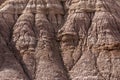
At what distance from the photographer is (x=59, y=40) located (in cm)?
5516

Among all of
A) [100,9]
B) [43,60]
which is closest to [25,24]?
[43,60]

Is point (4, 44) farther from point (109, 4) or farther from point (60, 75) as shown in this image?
point (109, 4)

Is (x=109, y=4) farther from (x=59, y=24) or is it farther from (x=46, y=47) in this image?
(x=46, y=47)

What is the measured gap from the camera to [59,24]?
56.8 meters

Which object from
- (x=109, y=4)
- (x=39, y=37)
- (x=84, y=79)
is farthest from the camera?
(x=109, y=4)

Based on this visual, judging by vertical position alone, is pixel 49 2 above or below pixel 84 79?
above

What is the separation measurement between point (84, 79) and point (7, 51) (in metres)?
10.2

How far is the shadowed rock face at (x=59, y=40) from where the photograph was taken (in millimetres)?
51781

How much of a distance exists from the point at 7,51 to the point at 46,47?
4.94 meters

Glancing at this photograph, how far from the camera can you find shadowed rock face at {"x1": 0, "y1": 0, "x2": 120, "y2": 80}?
51.8 meters

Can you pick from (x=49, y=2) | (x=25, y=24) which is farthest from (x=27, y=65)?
(x=49, y=2)

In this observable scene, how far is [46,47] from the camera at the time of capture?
53.4m

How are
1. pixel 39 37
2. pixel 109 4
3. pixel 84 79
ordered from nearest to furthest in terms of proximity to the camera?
1. pixel 84 79
2. pixel 39 37
3. pixel 109 4

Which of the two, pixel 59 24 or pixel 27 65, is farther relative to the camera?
pixel 59 24
